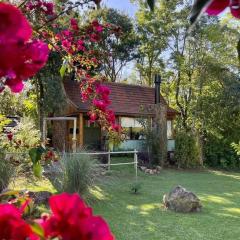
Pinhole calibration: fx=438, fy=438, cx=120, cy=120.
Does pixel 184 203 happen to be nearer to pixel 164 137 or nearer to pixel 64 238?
pixel 64 238

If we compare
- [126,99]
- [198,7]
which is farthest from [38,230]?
[126,99]

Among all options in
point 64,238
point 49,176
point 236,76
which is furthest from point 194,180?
point 64,238

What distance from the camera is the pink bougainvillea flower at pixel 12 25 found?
0.53 m

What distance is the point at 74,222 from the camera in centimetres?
52

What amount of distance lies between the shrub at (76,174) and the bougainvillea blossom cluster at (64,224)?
25.0 ft

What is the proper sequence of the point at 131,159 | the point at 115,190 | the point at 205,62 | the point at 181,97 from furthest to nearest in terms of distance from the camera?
the point at 181,97 → the point at 205,62 → the point at 131,159 → the point at 115,190

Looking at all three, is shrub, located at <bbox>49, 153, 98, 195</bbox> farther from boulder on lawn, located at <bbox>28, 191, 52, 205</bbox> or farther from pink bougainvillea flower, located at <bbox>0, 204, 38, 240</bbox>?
pink bougainvillea flower, located at <bbox>0, 204, 38, 240</bbox>

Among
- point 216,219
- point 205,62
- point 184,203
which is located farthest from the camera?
point 205,62

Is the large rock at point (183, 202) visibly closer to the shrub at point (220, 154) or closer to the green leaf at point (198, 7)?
the green leaf at point (198, 7)

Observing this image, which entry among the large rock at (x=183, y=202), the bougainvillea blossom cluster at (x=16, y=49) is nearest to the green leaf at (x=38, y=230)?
the bougainvillea blossom cluster at (x=16, y=49)

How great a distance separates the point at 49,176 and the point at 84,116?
31.4ft

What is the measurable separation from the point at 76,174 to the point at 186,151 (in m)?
9.14

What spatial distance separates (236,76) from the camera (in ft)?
63.9

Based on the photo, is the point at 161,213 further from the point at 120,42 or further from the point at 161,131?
the point at 120,42
